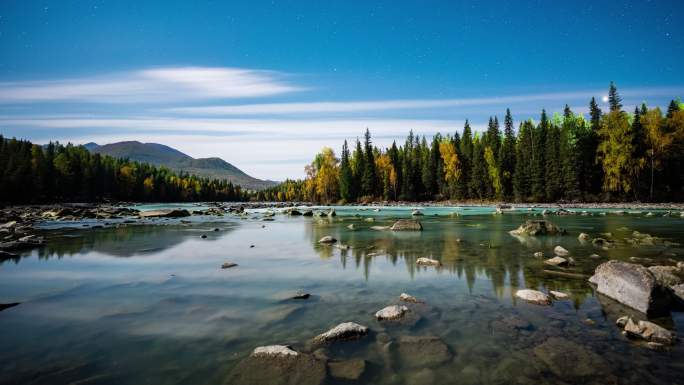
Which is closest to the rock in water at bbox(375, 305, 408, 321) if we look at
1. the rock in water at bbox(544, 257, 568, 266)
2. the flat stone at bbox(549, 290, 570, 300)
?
the flat stone at bbox(549, 290, 570, 300)

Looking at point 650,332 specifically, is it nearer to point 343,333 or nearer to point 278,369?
point 343,333

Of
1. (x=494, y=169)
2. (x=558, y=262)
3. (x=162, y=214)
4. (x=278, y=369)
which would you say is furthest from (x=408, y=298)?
(x=494, y=169)

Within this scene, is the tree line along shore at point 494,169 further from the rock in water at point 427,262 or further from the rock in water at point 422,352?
the rock in water at point 422,352

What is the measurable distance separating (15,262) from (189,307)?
1079 centimetres

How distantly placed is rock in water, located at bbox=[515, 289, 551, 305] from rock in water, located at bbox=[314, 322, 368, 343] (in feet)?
13.1

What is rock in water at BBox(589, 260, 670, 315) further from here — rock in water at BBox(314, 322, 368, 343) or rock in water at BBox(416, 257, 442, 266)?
rock in water at BBox(314, 322, 368, 343)

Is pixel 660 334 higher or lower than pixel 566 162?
lower

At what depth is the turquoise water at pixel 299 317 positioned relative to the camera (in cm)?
463

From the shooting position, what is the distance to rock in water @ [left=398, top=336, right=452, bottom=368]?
15.9ft

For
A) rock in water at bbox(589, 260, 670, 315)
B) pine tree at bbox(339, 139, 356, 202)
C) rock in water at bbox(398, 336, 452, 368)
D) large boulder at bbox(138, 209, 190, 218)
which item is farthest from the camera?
pine tree at bbox(339, 139, 356, 202)

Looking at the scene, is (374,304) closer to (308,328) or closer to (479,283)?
(308,328)

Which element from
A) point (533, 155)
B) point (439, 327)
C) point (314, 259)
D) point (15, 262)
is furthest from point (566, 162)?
point (15, 262)

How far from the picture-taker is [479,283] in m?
9.16

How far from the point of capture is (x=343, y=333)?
18.7 feet
